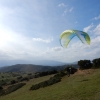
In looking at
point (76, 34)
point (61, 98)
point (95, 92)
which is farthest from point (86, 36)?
point (61, 98)

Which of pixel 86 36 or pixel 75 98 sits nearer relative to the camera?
pixel 75 98

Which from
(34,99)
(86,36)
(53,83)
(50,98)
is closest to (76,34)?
(86,36)

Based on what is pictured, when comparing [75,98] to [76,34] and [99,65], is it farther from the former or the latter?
[99,65]

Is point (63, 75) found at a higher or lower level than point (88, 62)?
lower

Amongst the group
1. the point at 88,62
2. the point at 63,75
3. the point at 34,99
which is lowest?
the point at 34,99

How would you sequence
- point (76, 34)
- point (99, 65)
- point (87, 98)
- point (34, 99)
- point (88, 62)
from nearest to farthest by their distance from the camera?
1. point (87, 98)
2. point (76, 34)
3. point (34, 99)
4. point (99, 65)
5. point (88, 62)

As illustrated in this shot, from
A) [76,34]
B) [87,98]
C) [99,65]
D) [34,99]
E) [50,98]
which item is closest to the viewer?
[87,98]

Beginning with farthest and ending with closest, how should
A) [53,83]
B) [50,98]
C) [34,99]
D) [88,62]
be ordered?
[88,62] → [53,83] → [34,99] → [50,98]

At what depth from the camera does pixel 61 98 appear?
689 inches

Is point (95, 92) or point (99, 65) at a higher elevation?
point (99, 65)

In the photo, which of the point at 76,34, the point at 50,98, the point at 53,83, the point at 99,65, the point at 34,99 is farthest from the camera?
the point at 99,65

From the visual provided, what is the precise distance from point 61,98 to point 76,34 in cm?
714

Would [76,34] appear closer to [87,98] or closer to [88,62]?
[87,98]

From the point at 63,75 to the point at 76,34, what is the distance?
19.0 meters
